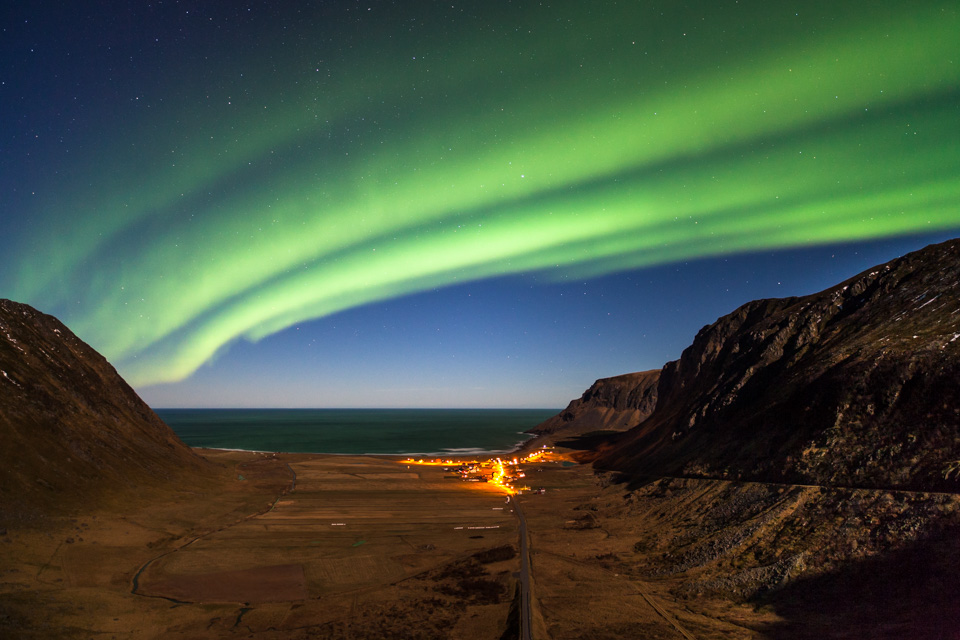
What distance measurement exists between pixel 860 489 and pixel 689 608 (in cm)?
1210

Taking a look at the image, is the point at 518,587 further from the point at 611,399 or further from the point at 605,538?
the point at 611,399

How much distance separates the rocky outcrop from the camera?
143000 millimetres

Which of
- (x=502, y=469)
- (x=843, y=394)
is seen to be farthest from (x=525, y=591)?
(x=502, y=469)

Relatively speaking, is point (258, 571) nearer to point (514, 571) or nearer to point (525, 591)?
point (514, 571)

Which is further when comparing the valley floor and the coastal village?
the coastal village

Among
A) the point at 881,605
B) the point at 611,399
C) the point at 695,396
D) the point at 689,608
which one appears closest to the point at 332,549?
the point at 689,608

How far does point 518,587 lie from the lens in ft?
83.6

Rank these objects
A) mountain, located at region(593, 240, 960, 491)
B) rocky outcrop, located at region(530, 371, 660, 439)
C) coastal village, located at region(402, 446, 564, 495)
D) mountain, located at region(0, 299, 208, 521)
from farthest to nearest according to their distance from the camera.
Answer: rocky outcrop, located at region(530, 371, 660, 439)
coastal village, located at region(402, 446, 564, 495)
mountain, located at region(0, 299, 208, 521)
mountain, located at region(593, 240, 960, 491)

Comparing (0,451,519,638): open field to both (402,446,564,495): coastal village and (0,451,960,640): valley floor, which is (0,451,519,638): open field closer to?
(0,451,960,640): valley floor

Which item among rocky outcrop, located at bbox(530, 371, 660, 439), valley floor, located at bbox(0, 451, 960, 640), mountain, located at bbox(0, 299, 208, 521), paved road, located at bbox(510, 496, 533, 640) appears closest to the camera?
paved road, located at bbox(510, 496, 533, 640)

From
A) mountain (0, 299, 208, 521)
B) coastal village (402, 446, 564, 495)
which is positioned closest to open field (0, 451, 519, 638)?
mountain (0, 299, 208, 521)

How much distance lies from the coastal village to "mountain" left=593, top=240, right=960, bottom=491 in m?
16.6

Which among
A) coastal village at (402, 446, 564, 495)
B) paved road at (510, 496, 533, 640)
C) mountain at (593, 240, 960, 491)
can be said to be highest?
mountain at (593, 240, 960, 491)

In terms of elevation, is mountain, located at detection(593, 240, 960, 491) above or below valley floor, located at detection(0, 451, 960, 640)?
above
